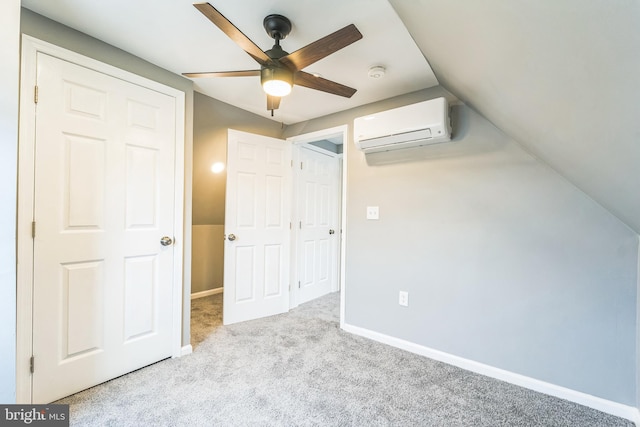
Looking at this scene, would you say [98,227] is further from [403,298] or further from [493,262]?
[493,262]

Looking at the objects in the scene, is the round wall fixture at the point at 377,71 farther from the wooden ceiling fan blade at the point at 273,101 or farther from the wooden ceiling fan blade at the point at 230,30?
the wooden ceiling fan blade at the point at 230,30

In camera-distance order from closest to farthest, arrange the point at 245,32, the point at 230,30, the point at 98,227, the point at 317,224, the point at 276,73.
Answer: the point at 230,30, the point at 276,73, the point at 245,32, the point at 98,227, the point at 317,224

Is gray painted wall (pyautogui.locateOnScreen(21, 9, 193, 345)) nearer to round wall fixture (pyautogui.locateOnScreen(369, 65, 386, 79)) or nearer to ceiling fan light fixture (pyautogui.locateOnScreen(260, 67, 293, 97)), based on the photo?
ceiling fan light fixture (pyautogui.locateOnScreen(260, 67, 293, 97))

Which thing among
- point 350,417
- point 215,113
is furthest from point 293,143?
point 350,417

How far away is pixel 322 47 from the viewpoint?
133 cm

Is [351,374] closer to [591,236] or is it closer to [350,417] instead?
[350,417]

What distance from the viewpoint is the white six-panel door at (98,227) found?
1589mm

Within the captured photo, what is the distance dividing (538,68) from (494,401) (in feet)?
6.14

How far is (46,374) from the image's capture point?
159 cm

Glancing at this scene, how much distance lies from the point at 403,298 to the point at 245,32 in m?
2.30

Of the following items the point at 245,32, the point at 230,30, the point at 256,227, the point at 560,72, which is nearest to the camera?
the point at 560,72

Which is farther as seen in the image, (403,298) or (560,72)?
(403,298)

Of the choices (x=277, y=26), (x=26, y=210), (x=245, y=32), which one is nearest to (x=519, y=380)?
(x=277, y=26)

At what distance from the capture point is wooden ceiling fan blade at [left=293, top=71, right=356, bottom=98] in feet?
5.23
